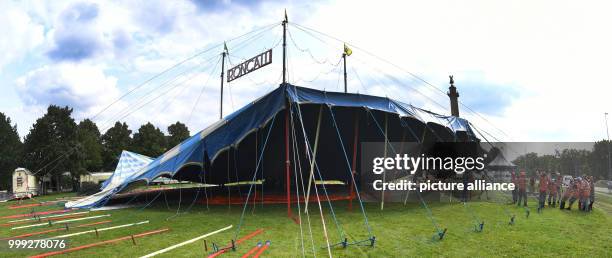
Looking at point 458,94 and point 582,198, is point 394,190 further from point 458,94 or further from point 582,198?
point 458,94

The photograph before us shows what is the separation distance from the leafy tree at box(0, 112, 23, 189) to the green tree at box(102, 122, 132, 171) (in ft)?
33.4

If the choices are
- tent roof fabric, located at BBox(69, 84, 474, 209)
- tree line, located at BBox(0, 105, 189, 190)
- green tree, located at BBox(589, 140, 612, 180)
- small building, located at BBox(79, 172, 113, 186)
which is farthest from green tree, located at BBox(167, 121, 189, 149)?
green tree, located at BBox(589, 140, 612, 180)

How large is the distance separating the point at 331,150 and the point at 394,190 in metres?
3.95

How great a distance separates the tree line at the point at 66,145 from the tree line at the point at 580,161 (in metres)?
53.8

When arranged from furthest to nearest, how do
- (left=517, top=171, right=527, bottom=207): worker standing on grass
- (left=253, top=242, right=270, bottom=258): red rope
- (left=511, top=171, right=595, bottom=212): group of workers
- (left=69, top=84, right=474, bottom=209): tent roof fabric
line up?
(left=517, top=171, right=527, bottom=207): worker standing on grass, (left=511, top=171, right=595, bottom=212): group of workers, (left=69, top=84, right=474, bottom=209): tent roof fabric, (left=253, top=242, right=270, bottom=258): red rope

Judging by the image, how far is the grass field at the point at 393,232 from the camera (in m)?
7.45

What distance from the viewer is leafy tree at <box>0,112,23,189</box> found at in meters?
44.0

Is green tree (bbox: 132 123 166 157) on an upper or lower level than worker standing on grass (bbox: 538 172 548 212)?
upper

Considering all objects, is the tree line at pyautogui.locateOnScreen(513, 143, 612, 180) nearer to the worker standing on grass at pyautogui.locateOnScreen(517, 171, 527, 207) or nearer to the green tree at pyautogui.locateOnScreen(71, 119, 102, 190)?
the worker standing on grass at pyautogui.locateOnScreen(517, 171, 527, 207)

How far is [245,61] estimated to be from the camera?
14.5m

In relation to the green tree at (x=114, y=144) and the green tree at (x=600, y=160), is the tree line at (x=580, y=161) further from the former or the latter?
the green tree at (x=114, y=144)

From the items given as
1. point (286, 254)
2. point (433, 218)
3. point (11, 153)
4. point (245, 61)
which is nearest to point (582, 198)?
point (433, 218)

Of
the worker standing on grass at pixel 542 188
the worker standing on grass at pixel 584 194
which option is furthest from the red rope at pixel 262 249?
the worker standing on grass at pixel 584 194

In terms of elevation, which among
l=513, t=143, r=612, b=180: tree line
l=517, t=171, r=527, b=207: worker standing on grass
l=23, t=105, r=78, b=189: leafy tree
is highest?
l=23, t=105, r=78, b=189: leafy tree
